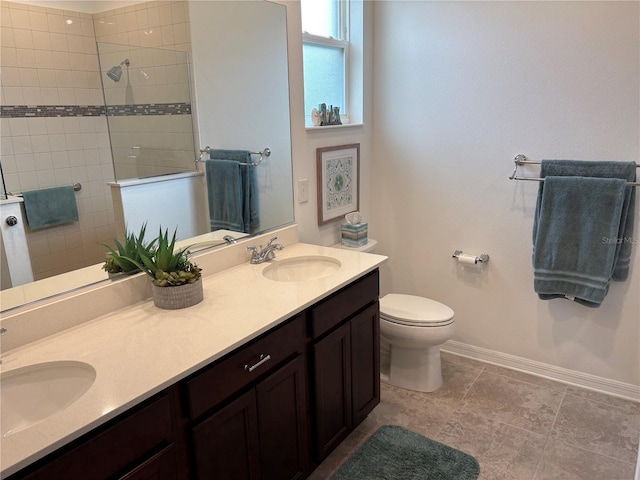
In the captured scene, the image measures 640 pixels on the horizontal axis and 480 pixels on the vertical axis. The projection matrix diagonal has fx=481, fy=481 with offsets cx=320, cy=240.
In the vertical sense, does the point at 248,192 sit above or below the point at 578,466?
above

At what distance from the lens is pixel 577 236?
2.43m

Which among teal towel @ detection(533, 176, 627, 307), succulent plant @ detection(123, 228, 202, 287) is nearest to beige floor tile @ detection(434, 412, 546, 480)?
teal towel @ detection(533, 176, 627, 307)

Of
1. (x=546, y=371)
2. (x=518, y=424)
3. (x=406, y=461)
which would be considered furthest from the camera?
(x=546, y=371)

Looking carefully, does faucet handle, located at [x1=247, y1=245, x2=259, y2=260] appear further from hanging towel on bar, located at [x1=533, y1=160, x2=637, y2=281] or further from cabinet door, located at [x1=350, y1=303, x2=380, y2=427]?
hanging towel on bar, located at [x1=533, y1=160, x2=637, y2=281]

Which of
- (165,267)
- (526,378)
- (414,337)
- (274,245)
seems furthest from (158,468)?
(526,378)

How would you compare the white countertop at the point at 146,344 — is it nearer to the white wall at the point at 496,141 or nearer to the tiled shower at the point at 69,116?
the tiled shower at the point at 69,116

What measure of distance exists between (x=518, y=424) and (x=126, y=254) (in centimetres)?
199

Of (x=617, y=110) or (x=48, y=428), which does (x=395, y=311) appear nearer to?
(x=617, y=110)

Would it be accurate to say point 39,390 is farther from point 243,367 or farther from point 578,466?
point 578,466

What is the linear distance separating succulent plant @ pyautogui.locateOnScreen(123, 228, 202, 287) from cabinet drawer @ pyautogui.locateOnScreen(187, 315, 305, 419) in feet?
1.16

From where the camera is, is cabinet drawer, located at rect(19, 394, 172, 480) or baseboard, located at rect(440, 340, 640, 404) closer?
cabinet drawer, located at rect(19, 394, 172, 480)

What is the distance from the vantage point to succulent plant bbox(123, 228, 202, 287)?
5.47 feet

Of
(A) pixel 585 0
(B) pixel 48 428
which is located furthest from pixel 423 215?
(B) pixel 48 428

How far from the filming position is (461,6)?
2.63 m
